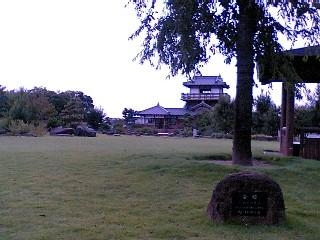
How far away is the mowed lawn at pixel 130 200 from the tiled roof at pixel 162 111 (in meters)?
56.6

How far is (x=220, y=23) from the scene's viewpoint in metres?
12.4

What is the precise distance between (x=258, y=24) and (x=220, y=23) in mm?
994

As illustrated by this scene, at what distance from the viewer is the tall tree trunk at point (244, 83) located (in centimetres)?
1173

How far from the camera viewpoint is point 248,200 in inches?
258

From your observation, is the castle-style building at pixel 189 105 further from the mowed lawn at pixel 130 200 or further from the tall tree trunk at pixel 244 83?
the mowed lawn at pixel 130 200

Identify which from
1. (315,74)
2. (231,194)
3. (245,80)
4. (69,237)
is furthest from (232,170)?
(315,74)

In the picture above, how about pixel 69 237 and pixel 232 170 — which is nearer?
pixel 69 237

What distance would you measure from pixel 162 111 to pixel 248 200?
→ 209 feet

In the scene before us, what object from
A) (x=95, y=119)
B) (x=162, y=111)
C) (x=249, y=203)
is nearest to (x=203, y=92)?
(x=162, y=111)

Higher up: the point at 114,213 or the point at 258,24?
the point at 258,24

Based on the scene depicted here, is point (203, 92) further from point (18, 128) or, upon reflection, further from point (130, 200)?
point (130, 200)

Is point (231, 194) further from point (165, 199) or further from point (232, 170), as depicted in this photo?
point (232, 170)

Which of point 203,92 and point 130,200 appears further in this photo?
point 203,92

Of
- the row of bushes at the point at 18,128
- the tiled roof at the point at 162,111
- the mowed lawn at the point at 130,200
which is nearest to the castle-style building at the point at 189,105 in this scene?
the tiled roof at the point at 162,111
